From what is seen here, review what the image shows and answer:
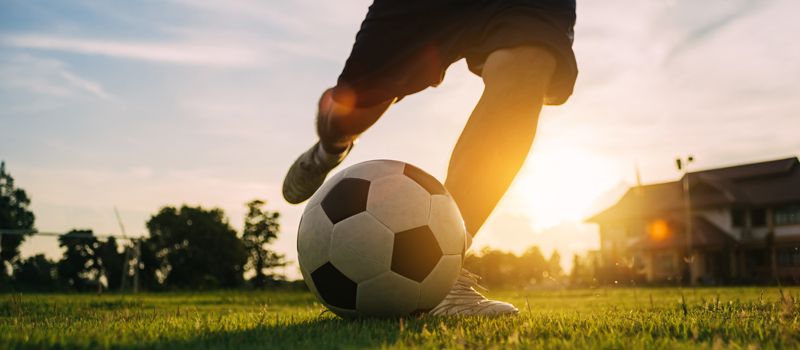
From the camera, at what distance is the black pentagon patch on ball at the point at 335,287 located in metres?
2.21

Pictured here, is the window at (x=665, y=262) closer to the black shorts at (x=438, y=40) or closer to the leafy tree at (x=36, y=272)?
the leafy tree at (x=36, y=272)

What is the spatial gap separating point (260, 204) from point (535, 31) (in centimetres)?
4361

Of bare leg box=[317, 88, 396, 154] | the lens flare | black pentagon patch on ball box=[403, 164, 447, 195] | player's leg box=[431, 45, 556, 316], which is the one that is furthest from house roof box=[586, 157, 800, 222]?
black pentagon patch on ball box=[403, 164, 447, 195]

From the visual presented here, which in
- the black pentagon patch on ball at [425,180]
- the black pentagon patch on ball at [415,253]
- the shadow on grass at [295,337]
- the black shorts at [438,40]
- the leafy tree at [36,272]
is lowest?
the leafy tree at [36,272]

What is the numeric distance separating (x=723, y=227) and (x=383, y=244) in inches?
1543

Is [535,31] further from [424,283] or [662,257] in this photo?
[662,257]

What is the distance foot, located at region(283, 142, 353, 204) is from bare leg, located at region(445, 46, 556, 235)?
5.62 feet

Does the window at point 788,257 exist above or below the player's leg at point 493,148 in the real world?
below

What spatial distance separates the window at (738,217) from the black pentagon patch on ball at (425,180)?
3929cm

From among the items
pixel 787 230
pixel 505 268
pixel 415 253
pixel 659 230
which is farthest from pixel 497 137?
pixel 787 230

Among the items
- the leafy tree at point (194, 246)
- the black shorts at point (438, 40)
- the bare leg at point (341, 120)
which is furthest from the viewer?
the leafy tree at point (194, 246)

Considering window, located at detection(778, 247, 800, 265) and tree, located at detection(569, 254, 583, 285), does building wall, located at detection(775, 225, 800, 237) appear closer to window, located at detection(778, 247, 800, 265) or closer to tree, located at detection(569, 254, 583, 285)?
window, located at detection(778, 247, 800, 265)

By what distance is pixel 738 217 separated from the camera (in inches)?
1389

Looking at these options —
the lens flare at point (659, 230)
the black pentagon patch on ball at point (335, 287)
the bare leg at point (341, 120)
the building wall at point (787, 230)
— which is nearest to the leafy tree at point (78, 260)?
the bare leg at point (341, 120)
